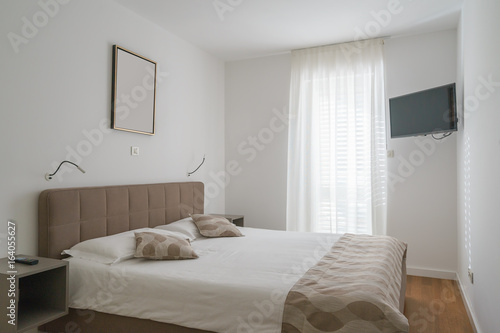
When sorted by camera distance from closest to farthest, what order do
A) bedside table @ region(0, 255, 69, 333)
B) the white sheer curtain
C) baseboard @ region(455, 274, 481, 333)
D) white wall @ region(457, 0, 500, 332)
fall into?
bedside table @ region(0, 255, 69, 333) → white wall @ region(457, 0, 500, 332) → baseboard @ region(455, 274, 481, 333) → the white sheer curtain

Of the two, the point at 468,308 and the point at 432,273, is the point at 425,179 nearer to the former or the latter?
the point at 432,273

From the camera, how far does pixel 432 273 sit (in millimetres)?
4047

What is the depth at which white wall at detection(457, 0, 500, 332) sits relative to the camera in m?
2.06

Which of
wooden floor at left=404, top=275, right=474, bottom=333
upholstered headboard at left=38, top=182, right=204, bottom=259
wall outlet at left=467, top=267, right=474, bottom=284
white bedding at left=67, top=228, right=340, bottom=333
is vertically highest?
upholstered headboard at left=38, top=182, right=204, bottom=259

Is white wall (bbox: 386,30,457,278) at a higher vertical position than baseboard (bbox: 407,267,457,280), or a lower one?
higher

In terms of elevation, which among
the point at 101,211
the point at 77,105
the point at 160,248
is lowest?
the point at 160,248

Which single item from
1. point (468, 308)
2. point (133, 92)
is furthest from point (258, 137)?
point (468, 308)

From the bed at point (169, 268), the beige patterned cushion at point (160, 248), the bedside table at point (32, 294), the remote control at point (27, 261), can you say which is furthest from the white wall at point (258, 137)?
the remote control at point (27, 261)

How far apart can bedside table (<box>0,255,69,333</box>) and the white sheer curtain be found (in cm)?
299

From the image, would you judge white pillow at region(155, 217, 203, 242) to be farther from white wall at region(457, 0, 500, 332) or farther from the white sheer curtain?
white wall at region(457, 0, 500, 332)

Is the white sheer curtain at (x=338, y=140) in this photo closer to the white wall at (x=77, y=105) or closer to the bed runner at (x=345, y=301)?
the white wall at (x=77, y=105)

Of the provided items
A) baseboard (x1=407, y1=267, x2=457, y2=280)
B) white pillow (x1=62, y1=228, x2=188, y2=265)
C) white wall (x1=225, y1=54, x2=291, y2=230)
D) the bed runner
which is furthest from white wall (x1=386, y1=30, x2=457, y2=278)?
white pillow (x1=62, y1=228, x2=188, y2=265)

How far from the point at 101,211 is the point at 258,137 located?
8.46 ft

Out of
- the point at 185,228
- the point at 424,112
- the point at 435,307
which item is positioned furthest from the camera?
the point at 424,112
